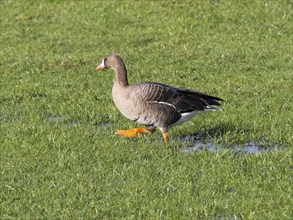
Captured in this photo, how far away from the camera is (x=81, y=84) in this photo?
51.7 ft

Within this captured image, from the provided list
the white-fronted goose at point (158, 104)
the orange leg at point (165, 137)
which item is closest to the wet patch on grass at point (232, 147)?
the orange leg at point (165, 137)

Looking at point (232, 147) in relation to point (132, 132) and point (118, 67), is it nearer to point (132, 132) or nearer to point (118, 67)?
point (132, 132)

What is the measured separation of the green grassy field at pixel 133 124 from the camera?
9.17 m

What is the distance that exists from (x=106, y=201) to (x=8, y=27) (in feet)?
43.0

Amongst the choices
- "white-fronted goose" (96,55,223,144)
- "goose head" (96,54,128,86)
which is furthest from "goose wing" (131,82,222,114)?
"goose head" (96,54,128,86)

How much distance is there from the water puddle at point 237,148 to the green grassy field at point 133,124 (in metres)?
0.10

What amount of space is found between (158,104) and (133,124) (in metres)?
1.34

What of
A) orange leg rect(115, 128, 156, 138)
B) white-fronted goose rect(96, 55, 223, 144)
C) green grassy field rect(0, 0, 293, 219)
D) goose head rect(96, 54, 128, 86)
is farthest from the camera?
goose head rect(96, 54, 128, 86)

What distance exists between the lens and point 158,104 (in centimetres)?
1155

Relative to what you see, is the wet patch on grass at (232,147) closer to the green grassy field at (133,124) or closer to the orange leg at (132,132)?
the green grassy field at (133,124)

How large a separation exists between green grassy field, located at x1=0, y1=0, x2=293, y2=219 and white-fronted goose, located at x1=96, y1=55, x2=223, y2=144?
35cm

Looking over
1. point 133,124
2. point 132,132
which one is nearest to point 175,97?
point 132,132

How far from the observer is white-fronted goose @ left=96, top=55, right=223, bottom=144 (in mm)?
11500

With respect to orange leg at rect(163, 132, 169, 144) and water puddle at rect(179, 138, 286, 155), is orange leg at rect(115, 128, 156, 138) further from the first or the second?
water puddle at rect(179, 138, 286, 155)
